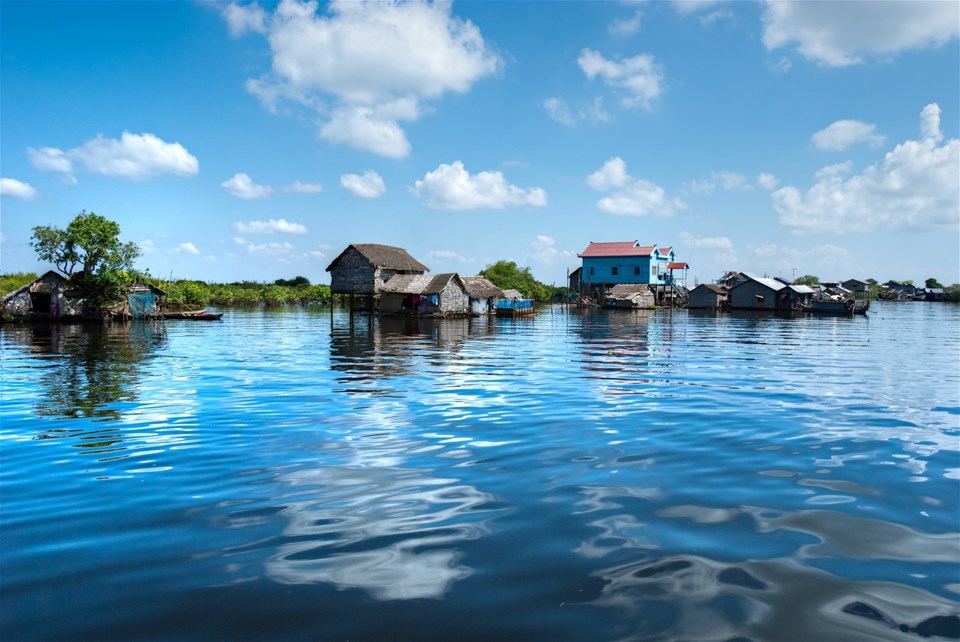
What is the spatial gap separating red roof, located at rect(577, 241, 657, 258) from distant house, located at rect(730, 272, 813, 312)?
12492mm

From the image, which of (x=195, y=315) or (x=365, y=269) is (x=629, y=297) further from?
(x=195, y=315)

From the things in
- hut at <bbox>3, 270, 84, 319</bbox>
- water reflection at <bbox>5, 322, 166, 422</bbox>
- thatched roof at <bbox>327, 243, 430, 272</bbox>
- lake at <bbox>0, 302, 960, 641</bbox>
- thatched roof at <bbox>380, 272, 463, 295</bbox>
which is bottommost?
lake at <bbox>0, 302, 960, 641</bbox>

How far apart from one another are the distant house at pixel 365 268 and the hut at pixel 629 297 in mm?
23795

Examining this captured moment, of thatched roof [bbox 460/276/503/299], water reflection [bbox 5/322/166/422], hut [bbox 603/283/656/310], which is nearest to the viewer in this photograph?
water reflection [bbox 5/322/166/422]

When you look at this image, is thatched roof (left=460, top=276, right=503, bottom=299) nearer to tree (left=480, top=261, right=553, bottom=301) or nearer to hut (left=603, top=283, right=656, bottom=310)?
hut (left=603, top=283, right=656, bottom=310)

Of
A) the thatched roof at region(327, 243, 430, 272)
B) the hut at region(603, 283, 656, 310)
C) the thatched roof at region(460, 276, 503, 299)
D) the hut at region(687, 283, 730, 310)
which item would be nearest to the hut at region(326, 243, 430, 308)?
the thatched roof at region(327, 243, 430, 272)

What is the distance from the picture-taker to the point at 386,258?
176 feet

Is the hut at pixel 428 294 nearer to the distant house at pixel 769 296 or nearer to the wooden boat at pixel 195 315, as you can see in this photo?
the wooden boat at pixel 195 315

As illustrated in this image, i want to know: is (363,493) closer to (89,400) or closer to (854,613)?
(854,613)

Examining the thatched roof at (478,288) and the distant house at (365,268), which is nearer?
the distant house at (365,268)

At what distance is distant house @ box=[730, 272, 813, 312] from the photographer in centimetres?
6575

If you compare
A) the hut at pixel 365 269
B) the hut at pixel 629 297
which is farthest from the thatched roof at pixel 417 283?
the hut at pixel 629 297

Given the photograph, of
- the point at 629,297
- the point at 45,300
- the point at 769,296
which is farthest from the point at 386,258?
the point at 769,296

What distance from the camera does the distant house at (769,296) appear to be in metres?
65.8
